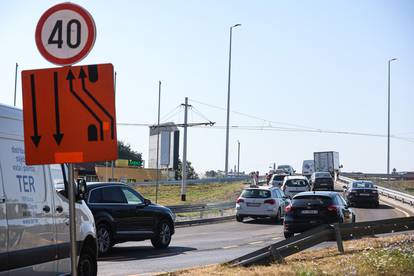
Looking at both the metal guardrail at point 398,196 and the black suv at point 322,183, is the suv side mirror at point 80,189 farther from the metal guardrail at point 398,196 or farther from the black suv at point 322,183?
the black suv at point 322,183

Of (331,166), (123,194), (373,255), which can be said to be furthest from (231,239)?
(331,166)

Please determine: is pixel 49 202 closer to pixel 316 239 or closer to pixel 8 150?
pixel 8 150

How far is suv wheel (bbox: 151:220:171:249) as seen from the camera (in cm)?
1653

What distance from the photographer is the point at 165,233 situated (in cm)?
1673

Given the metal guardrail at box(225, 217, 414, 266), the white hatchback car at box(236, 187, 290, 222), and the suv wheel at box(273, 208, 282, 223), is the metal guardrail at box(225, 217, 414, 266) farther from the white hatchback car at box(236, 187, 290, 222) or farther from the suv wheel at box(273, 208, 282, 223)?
the suv wheel at box(273, 208, 282, 223)

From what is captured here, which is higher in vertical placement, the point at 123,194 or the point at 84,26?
the point at 84,26

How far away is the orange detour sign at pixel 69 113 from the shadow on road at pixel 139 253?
28.6 ft

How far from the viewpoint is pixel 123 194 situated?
1578 centimetres

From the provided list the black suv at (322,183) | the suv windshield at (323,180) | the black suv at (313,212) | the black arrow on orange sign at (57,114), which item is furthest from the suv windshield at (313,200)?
the suv windshield at (323,180)

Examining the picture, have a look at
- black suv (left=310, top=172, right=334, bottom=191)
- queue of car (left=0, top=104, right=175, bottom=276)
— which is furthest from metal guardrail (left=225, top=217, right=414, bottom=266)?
black suv (left=310, top=172, right=334, bottom=191)

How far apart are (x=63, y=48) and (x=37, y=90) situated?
430mm

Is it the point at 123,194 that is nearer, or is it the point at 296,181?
the point at 123,194

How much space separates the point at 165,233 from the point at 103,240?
2309 millimetres

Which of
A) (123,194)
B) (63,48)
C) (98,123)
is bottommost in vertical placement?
(123,194)
